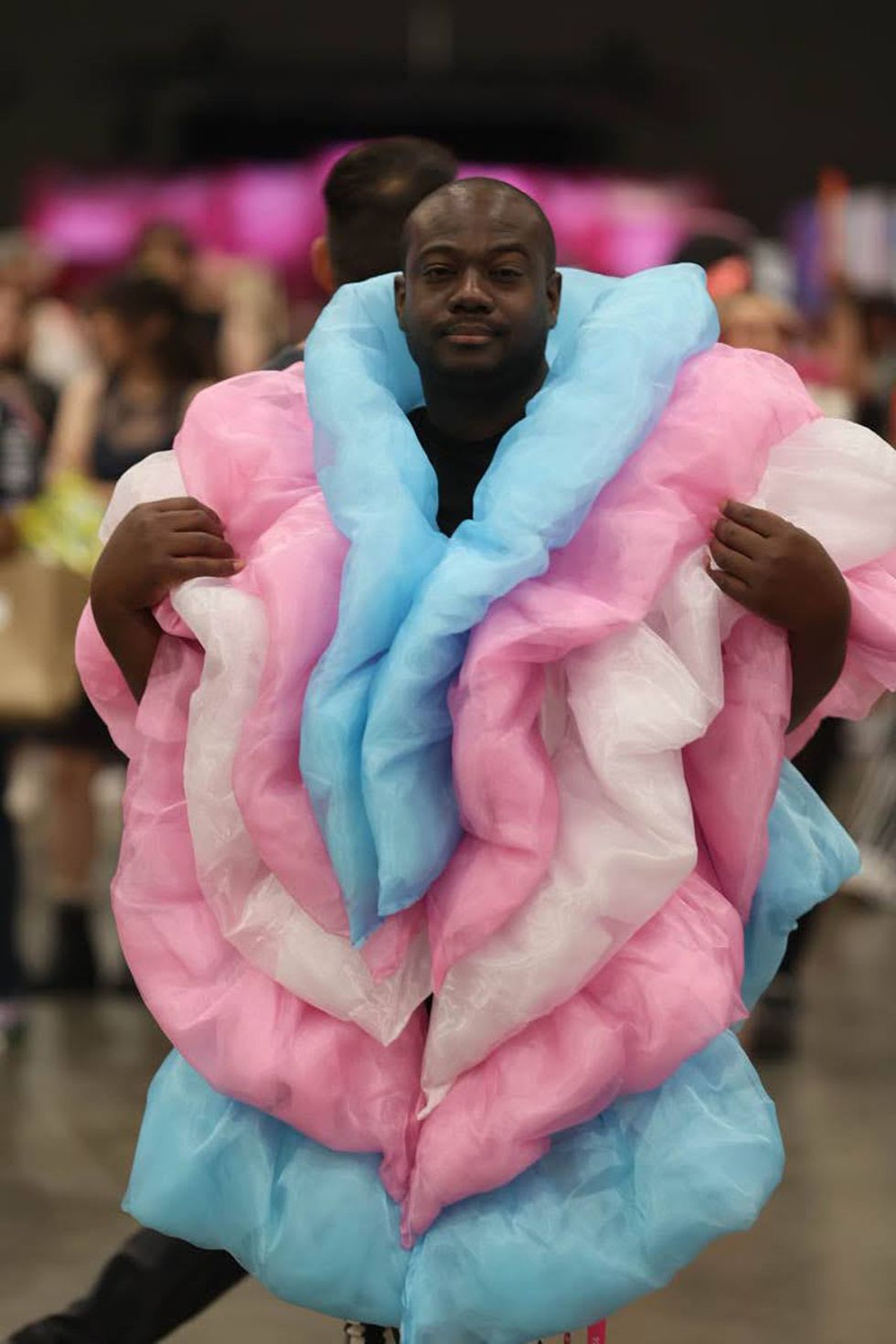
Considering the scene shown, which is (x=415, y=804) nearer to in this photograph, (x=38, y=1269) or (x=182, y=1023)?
(x=182, y=1023)

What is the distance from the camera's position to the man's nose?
1.79 meters

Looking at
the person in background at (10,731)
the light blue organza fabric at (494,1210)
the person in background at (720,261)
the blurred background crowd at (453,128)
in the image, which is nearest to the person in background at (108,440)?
the person in background at (10,731)

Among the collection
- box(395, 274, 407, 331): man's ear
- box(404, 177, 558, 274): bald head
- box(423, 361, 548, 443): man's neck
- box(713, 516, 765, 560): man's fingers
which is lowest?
box(713, 516, 765, 560): man's fingers

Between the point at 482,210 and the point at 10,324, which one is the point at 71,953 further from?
the point at 482,210

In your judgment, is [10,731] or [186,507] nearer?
[186,507]

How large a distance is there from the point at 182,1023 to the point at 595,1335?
19.0 inches

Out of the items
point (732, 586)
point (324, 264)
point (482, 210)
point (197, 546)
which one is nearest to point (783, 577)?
point (732, 586)

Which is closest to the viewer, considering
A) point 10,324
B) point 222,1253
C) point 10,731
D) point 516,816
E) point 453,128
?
point 516,816

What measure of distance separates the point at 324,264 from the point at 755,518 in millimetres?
1090

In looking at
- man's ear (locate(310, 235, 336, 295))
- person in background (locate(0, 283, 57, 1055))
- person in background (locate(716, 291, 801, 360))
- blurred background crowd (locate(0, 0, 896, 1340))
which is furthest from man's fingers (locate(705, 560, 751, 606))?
blurred background crowd (locate(0, 0, 896, 1340))

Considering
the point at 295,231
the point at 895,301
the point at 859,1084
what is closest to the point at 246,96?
the point at 295,231

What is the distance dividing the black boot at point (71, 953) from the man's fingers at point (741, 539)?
316 centimetres

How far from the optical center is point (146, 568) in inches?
73.3

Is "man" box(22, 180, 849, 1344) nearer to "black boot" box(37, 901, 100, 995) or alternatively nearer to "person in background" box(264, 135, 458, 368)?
"person in background" box(264, 135, 458, 368)
